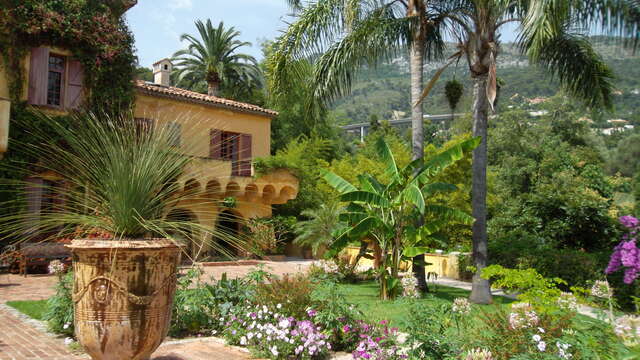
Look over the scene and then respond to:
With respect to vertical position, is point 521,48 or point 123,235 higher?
point 521,48

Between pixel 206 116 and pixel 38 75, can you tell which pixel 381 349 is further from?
pixel 206 116

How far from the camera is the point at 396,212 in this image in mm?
11375

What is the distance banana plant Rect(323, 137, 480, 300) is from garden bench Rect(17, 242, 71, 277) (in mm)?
7652

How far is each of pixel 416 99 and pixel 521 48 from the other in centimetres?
280

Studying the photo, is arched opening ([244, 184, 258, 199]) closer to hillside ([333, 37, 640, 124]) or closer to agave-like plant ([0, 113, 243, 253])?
hillside ([333, 37, 640, 124])

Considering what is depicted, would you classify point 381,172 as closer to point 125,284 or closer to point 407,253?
point 407,253

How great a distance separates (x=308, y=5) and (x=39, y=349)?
31.1ft

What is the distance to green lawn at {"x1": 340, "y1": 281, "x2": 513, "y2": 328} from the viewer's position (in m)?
8.13

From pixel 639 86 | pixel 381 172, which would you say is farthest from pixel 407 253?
pixel 639 86

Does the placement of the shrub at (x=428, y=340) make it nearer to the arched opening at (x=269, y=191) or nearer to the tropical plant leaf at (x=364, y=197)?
the tropical plant leaf at (x=364, y=197)

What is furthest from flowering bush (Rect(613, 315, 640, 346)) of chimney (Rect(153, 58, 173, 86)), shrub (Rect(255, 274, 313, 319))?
chimney (Rect(153, 58, 173, 86))

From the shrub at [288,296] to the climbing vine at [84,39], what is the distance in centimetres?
999

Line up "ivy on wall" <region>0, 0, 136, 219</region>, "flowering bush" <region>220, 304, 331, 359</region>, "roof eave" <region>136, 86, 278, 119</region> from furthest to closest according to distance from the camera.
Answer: "roof eave" <region>136, 86, 278, 119</region> → "ivy on wall" <region>0, 0, 136, 219</region> → "flowering bush" <region>220, 304, 331, 359</region>

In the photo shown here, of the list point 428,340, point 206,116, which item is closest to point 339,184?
point 428,340
